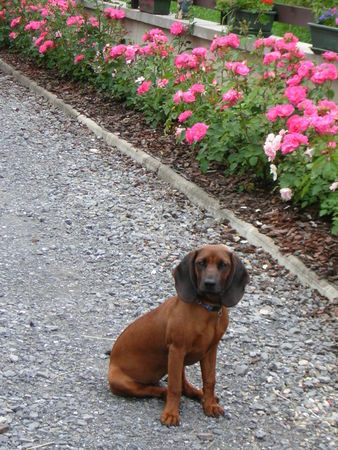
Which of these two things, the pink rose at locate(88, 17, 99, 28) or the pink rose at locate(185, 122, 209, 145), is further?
the pink rose at locate(88, 17, 99, 28)

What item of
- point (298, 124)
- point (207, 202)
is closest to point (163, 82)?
point (207, 202)

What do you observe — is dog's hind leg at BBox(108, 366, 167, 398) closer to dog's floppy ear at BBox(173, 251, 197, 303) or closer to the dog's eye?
dog's floppy ear at BBox(173, 251, 197, 303)

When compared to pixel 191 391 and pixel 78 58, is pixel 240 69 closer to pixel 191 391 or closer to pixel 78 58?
pixel 191 391

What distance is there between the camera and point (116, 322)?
4.66 m

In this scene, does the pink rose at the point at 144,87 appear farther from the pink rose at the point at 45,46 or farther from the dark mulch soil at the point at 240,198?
the pink rose at the point at 45,46

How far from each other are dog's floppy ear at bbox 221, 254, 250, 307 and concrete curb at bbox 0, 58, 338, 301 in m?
1.56

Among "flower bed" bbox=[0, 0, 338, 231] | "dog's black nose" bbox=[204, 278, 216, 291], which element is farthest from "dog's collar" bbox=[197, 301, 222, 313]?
"flower bed" bbox=[0, 0, 338, 231]

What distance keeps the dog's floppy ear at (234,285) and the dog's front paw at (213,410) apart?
0.53 meters

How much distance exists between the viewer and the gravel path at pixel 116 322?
3588 millimetres

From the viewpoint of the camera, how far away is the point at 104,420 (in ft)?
11.8

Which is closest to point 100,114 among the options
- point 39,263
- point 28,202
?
point 28,202

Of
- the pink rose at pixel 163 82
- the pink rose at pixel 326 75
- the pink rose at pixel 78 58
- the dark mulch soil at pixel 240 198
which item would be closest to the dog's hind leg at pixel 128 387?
the dark mulch soil at pixel 240 198

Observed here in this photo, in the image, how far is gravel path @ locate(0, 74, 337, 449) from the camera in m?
3.59

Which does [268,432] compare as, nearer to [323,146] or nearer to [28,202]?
[323,146]
